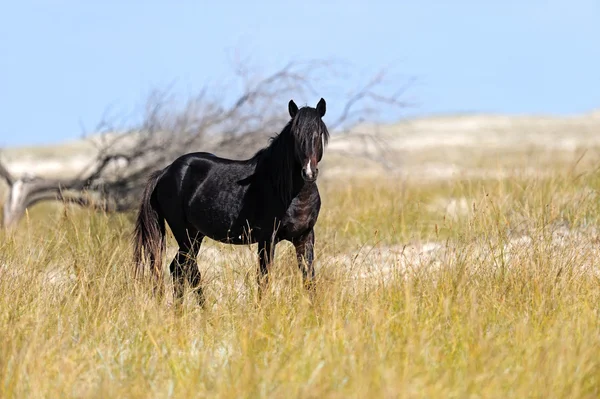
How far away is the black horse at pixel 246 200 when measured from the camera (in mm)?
5484

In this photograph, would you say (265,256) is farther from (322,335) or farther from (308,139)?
(322,335)

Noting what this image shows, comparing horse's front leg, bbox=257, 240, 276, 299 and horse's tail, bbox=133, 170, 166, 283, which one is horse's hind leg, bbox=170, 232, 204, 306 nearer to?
horse's tail, bbox=133, 170, 166, 283

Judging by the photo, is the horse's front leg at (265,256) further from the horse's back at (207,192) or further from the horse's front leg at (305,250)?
the horse's back at (207,192)

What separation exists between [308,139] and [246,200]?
1078mm

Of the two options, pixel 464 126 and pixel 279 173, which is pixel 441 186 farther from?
pixel 464 126

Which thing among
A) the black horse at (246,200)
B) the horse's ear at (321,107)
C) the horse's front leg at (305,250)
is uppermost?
the horse's ear at (321,107)

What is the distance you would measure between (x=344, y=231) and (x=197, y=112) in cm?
394

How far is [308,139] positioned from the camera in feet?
17.4

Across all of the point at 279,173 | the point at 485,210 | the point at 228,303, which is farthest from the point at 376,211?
the point at 228,303

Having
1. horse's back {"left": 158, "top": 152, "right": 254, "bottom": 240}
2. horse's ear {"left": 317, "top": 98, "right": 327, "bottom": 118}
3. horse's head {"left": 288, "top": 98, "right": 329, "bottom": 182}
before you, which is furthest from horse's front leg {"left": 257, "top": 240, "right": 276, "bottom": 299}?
horse's ear {"left": 317, "top": 98, "right": 327, "bottom": 118}

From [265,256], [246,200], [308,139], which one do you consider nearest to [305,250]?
[265,256]

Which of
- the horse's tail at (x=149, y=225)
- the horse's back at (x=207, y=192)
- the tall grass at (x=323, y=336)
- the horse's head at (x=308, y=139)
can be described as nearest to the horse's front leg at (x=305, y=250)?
the tall grass at (x=323, y=336)

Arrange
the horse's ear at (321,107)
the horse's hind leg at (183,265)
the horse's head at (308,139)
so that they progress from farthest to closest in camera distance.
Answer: the horse's hind leg at (183,265), the horse's ear at (321,107), the horse's head at (308,139)

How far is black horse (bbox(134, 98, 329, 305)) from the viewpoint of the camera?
548cm
